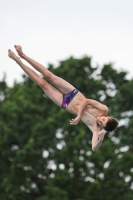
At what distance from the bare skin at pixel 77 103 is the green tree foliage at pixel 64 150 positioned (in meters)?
16.6

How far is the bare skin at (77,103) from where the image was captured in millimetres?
12859

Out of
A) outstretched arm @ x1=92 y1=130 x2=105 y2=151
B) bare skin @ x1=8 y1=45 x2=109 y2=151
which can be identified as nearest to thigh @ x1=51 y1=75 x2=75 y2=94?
bare skin @ x1=8 y1=45 x2=109 y2=151

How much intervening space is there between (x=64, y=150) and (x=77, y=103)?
17.8 meters

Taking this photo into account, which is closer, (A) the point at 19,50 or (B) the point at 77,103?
(B) the point at 77,103

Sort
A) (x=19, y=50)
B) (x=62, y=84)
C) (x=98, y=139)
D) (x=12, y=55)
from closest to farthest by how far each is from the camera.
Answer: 1. (x=98, y=139)
2. (x=62, y=84)
3. (x=19, y=50)
4. (x=12, y=55)

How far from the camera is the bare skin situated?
1286 cm

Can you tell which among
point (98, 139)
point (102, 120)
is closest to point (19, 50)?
point (102, 120)

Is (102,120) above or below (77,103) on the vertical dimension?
below

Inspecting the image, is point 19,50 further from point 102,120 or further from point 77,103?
point 102,120

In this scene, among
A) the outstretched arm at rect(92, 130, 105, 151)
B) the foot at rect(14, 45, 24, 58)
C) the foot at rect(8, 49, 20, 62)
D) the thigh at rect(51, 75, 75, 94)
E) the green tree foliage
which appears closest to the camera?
the outstretched arm at rect(92, 130, 105, 151)

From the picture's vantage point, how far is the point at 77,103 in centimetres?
1338

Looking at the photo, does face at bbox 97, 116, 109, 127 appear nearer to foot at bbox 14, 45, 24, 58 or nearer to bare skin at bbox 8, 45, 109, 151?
bare skin at bbox 8, 45, 109, 151

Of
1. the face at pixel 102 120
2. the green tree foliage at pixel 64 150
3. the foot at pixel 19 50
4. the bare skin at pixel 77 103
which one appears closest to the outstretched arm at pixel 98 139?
the bare skin at pixel 77 103

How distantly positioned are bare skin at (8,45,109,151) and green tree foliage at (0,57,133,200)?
1663 cm
